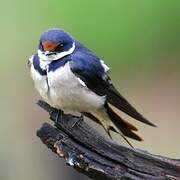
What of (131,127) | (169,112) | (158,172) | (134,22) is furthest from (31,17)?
(158,172)

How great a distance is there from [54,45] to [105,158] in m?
0.55

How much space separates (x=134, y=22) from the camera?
8289 millimetres

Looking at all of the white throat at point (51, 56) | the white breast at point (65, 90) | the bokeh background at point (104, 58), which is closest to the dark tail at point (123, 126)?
the white breast at point (65, 90)

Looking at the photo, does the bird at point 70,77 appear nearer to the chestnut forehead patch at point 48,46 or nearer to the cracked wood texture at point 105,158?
the chestnut forehead patch at point 48,46

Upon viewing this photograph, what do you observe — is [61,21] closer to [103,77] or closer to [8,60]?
[8,60]

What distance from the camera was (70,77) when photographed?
13.7 feet

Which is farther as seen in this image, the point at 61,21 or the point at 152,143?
the point at 61,21

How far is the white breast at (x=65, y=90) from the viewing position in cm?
414

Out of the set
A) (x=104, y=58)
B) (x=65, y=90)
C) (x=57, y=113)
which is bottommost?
(x=104, y=58)

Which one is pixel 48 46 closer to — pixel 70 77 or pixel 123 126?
pixel 70 77

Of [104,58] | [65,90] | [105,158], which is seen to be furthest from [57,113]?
[104,58]

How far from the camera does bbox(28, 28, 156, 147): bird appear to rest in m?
4.12

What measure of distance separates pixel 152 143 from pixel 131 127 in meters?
2.21

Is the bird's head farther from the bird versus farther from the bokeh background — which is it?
the bokeh background
